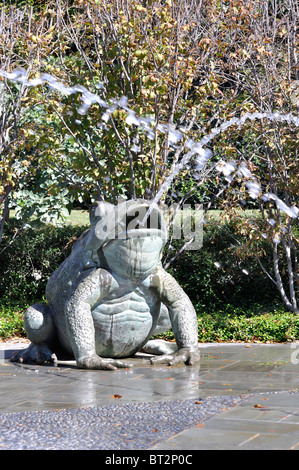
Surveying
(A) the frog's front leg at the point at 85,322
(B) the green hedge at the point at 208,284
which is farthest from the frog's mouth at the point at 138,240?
(B) the green hedge at the point at 208,284

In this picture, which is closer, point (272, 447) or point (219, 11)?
point (272, 447)

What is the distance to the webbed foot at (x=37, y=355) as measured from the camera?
702 centimetres

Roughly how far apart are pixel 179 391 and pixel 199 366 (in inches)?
47.3

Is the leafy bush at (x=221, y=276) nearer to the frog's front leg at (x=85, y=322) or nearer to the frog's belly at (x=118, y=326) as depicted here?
the frog's belly at (x=118, y=326)

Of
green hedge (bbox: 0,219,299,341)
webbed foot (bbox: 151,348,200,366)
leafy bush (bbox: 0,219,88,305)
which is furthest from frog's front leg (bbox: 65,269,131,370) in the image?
leafy bush (bbox: 0,219,88,305)

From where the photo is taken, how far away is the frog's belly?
6.82 m

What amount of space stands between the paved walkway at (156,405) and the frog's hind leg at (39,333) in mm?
179

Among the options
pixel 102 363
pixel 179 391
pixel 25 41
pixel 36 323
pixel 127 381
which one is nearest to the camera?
pixel 179 391

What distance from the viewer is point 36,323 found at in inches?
278

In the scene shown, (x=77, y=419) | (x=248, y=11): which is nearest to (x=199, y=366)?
(x=77, y=419)

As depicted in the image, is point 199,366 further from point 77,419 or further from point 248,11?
point 248,11

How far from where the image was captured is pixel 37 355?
707cm

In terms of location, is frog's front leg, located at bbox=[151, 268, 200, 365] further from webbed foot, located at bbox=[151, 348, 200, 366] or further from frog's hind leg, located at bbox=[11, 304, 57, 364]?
frog's hind leg, located at bbox=[11, 304, 57, 364]

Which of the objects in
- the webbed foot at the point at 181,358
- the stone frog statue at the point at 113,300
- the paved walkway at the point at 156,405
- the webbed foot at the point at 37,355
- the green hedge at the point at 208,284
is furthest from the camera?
the green hedge at the point at 208,284
